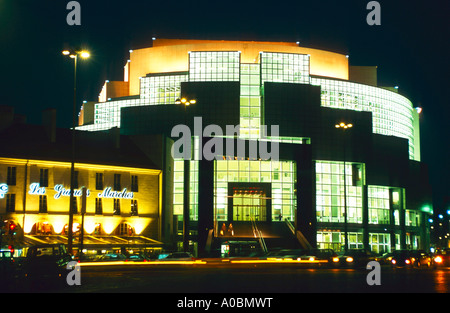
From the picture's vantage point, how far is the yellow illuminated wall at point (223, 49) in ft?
349

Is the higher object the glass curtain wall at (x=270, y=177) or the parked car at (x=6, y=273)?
the glass curtain wall at (x=270, y=177)

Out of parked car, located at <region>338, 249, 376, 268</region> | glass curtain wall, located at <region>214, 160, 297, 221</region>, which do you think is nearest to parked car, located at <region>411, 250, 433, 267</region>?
parked car, located at <region>338, 249, 376, 268</region>

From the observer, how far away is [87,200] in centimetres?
6781

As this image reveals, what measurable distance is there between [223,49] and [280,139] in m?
22.4

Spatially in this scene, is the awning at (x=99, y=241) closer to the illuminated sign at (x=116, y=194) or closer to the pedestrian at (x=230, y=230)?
the illuminated sign at (x=116, y=194)

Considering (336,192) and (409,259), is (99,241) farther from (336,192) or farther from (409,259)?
(336,192)

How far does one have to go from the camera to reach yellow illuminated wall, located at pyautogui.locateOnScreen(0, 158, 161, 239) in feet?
206

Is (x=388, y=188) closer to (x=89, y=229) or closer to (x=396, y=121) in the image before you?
(x=396, y=121)

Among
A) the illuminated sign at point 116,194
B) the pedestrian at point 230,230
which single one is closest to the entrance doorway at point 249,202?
the pedestrian at point 230,230

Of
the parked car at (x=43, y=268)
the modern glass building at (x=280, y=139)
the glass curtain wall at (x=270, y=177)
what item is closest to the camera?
the parked car at (x=43, y=268)

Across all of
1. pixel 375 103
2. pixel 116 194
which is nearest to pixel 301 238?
pixel 116 194

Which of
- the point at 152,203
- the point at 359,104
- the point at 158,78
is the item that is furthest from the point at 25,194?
the point at 359,104

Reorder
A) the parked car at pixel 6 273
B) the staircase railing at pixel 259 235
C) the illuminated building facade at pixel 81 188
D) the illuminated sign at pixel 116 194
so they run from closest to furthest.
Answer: the parked car at pixel 6 273 → the illuminated building facade at pixel 81 188 → the illuminated sign at pixel 116 194 → the staircase railing at pixel 259 235
